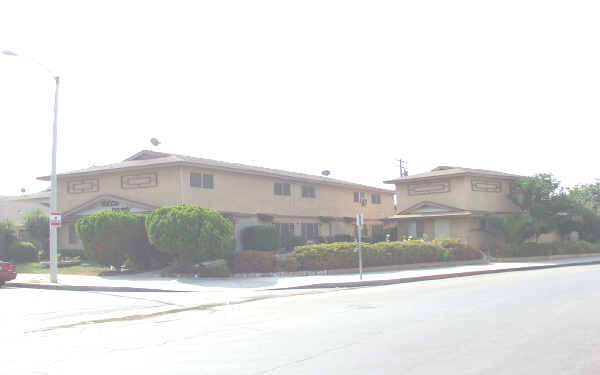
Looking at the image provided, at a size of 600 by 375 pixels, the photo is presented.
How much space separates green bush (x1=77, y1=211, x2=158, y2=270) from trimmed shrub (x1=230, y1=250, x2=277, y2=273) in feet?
14.5

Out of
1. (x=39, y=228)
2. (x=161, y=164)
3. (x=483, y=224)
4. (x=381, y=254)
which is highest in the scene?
(x=161, y=164)

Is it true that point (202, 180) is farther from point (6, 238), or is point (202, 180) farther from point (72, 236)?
point (6, 238)

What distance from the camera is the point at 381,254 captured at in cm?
2453

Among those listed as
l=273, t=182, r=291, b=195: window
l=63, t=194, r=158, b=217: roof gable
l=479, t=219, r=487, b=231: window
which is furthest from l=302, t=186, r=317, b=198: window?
l=63, t=194, r=158, b=217: roof gable

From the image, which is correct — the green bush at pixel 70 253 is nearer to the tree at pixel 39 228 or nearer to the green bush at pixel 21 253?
the green bush at pixel 21 253

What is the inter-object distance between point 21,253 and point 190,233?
45.4 feet

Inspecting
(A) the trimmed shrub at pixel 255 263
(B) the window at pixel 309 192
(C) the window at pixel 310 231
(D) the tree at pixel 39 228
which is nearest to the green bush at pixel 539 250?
(C) the window at pixel 310 231

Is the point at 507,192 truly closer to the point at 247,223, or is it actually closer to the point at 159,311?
the point at 247,223

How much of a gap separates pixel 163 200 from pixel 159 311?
47.5ft

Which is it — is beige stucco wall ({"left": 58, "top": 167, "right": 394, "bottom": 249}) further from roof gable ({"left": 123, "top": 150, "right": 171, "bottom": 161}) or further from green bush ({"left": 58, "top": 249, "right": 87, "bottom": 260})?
roof gable ({"left": 123, "top": 150, "right": 171, "bottom": 161})

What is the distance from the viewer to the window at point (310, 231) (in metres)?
35.1

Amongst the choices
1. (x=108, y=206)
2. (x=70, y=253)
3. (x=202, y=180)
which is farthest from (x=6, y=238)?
(x=202, y=180)

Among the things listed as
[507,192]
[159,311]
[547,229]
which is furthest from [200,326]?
[507,192]

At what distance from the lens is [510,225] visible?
33312mm
